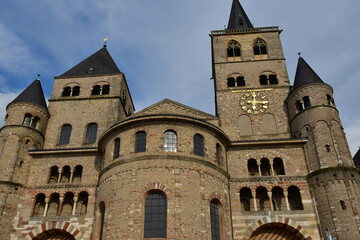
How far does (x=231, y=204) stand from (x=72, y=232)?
11.2 metres

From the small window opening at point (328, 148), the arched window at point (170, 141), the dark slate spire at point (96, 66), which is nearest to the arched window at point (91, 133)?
the dark slate spire at point (96, 66)

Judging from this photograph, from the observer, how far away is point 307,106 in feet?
87.1

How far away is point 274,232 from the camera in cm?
2269

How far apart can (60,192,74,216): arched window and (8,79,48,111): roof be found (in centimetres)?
946

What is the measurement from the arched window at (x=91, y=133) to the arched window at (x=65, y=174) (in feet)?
12.9

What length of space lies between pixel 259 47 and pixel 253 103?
8.11m

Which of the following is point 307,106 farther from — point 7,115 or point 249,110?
point 7,115

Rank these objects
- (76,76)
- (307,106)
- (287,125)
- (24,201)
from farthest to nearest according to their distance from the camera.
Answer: (76,76) → (287,125) → (307,106) → (24,201)

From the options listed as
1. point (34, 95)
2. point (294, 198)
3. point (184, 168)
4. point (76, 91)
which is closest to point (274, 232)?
point (294, 198)

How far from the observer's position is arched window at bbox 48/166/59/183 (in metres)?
26.1

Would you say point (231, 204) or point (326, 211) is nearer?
point (326, 211)

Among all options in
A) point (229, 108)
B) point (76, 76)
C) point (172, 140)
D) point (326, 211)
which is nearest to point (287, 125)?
point (229, 108)

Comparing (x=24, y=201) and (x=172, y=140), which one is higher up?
(x=172, y=140)

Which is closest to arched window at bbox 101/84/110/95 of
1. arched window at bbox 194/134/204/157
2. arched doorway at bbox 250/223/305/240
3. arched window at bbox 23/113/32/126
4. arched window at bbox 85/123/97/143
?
arched window at bbox 85/123/97/143
